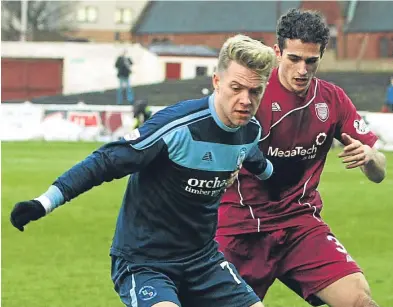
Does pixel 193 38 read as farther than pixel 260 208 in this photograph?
Yes

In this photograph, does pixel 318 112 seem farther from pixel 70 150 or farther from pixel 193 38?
pixel 193 38

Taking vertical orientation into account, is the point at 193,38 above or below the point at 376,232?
below

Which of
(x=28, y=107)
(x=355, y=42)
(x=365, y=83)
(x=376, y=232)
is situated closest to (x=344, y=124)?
(x=376, y=232)

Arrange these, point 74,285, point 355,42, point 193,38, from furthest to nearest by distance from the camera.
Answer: point 193,38 → point 355,42 → point 74,285

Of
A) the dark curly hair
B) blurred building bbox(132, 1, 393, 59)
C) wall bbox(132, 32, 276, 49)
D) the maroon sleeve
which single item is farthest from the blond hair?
wall bbox(132, 32, 276, 49)

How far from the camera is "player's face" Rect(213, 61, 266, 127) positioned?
5.48 m

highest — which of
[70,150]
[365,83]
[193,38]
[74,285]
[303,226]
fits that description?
[303,226]

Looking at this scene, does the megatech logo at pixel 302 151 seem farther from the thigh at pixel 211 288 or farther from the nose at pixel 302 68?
the thigh at pixel 211 288

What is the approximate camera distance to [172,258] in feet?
18.9

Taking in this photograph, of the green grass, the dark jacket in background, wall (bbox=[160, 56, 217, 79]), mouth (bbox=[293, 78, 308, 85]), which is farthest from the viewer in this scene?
wall (bbox=[160, 56, 217, 79])

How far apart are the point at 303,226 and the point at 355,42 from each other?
7946cm

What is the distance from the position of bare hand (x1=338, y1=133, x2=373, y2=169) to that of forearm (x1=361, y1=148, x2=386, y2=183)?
0.15 meters

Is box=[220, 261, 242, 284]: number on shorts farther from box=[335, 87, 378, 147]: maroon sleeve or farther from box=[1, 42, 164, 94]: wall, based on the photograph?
box=[1, 42, 164, 94]: wall

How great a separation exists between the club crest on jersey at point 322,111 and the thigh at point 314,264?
0.72 meters
